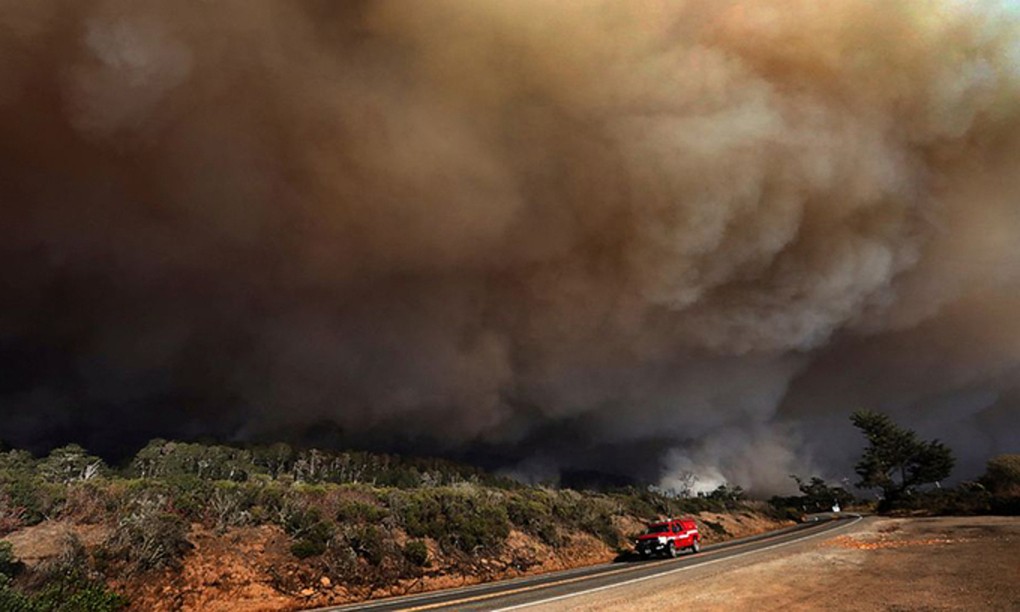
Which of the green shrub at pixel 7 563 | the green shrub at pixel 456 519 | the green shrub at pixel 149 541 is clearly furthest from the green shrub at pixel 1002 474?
the green shrub at pixel 7 563

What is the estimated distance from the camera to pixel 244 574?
15461mm

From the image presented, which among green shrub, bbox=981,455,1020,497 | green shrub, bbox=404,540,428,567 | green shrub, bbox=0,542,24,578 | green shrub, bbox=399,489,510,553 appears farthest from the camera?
green shrub, bbox=981,455,1020,497

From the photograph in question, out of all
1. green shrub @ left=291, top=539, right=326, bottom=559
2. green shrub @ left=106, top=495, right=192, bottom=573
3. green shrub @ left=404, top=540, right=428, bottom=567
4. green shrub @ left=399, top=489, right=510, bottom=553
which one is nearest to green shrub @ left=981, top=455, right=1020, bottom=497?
green shrub @ left=399, top=489, right=510, bottom=553

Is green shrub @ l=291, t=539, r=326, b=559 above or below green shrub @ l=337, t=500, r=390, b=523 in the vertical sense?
below

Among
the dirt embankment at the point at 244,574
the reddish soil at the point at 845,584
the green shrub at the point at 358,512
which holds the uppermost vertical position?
the green shrub at the point at 358,512

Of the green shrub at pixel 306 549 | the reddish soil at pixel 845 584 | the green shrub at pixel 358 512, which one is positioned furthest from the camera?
the green shrub at pixel 358 512

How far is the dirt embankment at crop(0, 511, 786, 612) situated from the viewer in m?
13.9

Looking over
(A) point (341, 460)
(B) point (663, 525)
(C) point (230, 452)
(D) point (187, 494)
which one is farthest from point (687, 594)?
(A) point (341, 460)

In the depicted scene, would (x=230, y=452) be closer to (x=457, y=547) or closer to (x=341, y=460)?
(x=341, y=460)

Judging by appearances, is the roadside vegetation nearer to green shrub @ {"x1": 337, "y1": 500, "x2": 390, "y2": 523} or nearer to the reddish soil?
green shrub @ {"x1": 337, "y1": 500, "x2": 390, "y2": 523}

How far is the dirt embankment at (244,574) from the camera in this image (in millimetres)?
13867

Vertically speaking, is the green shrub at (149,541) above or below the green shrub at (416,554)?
above

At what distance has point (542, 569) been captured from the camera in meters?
22.3

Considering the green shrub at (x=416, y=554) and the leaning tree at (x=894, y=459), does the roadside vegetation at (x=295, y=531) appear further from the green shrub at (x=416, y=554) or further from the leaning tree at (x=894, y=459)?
the leaning tree at (x=894, y=459)
